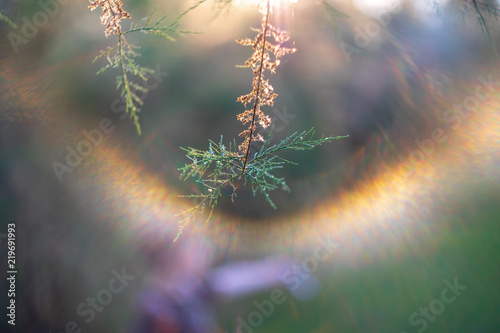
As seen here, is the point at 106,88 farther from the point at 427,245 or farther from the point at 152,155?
the point at 427,245

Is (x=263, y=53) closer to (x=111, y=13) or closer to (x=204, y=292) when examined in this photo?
(x=111, y=13)

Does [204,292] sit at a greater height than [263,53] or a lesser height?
lesser

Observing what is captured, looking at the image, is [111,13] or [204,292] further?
[204,292]

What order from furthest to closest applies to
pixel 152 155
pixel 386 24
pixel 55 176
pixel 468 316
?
1. pixel 386 24
2. pixel 152 155
3. pixel 55 176
4. pixel 468 316

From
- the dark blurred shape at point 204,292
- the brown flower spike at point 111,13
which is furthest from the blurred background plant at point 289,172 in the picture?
the brown flower spike at point 111,13

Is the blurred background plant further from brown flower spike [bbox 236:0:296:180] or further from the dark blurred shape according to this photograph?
brown flower spike [bbox 236:0:296:180]

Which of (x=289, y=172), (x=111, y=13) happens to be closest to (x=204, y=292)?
(x=289, y=172)

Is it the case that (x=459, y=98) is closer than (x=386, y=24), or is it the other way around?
(x=459, y=98)

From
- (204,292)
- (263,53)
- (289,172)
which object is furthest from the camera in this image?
(289,172)

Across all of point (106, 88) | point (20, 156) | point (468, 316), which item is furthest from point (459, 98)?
point (20, 156)

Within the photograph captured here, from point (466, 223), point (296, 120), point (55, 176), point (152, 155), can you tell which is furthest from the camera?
point (296, 120)
